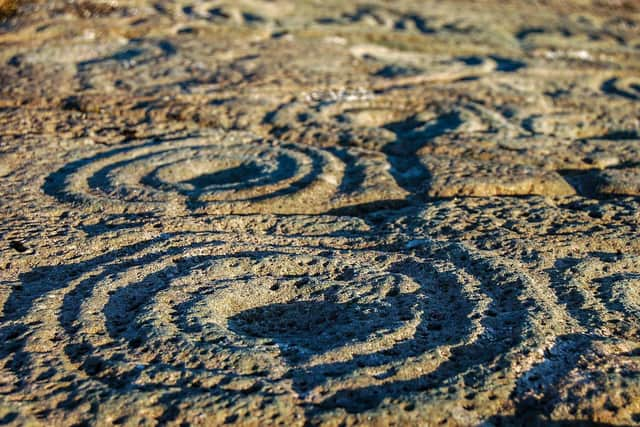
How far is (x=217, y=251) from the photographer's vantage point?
3197mm

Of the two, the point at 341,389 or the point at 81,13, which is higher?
the point at 81,13

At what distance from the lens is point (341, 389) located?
2.28 meters

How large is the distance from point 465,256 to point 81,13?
542cm

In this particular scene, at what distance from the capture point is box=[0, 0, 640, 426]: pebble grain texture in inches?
90.0

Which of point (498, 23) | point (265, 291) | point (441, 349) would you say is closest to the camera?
point (441, 349)

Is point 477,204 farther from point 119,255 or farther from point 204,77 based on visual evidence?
point 204,77

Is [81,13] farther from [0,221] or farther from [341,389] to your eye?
[341,389]

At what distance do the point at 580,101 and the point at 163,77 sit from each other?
333cm

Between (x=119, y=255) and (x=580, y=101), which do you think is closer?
(x=119, y=255)

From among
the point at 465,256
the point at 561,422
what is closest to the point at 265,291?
the point at 465,256

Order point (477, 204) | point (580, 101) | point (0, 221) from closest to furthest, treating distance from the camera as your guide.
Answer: point (0, 221) → point (477, 204) → point (580, 101)

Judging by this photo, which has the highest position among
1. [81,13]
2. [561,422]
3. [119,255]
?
[81,13]

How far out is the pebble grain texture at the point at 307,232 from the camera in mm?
2285

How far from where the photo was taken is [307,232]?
3465 mm
